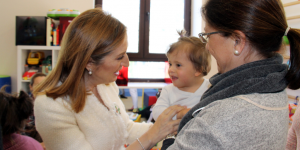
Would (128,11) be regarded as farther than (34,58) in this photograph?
Yes

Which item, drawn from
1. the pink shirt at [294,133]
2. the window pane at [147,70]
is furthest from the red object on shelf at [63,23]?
the pink shirt at [294,133]

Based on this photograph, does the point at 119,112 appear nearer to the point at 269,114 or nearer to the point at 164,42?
the point at 269,114

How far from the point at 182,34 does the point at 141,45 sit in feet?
8.04

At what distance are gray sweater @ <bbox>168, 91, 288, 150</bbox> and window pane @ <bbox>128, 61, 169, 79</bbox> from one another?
3.35 metres

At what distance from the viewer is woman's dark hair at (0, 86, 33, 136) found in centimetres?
121

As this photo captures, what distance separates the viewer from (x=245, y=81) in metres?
0.68

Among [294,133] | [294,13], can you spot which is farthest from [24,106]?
[294,13]

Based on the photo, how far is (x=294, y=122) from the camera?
1196 mm

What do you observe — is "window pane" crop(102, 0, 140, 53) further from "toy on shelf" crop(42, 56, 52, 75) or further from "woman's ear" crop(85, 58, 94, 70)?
"woman's ear" crop(85, 58, 94, 70)

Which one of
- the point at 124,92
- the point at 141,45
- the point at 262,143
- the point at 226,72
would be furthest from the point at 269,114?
the point at 141,45

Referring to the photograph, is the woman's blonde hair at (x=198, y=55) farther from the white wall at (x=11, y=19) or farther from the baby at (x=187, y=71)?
the white wall at (x=11, y=19)

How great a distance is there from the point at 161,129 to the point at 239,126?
60cm

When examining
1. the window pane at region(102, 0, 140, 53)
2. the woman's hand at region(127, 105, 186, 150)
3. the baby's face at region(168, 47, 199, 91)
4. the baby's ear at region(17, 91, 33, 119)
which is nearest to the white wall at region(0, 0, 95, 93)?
the window pane at region(102, 0, 140, 53)

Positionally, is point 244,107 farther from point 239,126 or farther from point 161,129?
point 161,129
